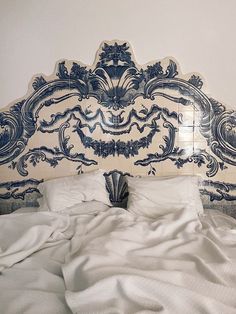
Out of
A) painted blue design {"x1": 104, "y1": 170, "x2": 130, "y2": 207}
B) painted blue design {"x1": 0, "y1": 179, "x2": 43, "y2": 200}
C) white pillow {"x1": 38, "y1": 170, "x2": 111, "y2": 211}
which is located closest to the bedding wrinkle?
white pillow {"x1": 38, "y1": 170, "x2": 111, "y2": 211}

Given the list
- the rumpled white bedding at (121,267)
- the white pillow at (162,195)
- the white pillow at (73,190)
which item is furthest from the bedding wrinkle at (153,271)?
the white pillow at (73,190)

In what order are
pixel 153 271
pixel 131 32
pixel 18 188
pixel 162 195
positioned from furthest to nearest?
pixel 18 188, pixel 131 32, pixel 162 195, pixel 153 271

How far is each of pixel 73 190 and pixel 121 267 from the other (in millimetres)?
932

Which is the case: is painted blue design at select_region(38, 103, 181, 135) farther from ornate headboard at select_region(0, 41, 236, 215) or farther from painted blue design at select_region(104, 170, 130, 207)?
painted blue design at select_region(104, 170, 130, 207)

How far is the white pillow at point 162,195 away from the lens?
6.03 ft

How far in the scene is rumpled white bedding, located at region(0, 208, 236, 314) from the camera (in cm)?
93

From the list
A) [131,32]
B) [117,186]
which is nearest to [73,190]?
[117,186]

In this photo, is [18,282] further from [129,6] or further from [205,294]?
[129,6]

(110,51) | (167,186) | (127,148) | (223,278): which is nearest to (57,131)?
(127,148)

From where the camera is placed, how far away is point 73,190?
6.38ft

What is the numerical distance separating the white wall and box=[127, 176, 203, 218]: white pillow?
27.1 inches

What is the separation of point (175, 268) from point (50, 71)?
1590mm

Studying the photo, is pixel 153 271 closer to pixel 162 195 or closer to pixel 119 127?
pixel 162 195

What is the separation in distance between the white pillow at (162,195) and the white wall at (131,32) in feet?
2.26
